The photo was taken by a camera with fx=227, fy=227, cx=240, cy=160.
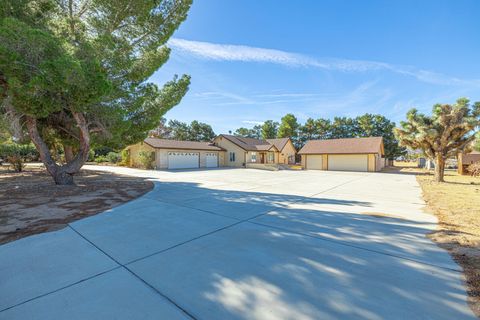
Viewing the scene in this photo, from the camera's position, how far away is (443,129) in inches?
588

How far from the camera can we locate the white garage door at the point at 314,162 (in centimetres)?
2877

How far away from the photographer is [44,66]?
7055mm

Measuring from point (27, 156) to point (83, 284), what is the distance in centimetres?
→ 3840

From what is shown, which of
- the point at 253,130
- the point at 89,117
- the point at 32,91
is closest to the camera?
the point at 32,91

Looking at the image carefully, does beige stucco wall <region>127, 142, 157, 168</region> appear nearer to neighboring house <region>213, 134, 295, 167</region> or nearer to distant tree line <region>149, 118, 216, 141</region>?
neighboring house <region>213, 134, 295, 167</region>

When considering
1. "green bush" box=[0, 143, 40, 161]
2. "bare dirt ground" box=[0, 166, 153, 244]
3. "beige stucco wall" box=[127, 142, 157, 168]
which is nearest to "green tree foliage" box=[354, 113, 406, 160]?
"beige stucco wall" box=[127, 142, 157, 168]

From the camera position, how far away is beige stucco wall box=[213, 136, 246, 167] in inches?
1182

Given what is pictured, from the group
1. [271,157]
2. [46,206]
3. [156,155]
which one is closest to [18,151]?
[156,155]

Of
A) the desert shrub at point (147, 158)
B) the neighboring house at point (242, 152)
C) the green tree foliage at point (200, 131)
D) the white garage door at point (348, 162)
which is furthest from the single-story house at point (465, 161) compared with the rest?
the green tree foliage at point (200, 131)

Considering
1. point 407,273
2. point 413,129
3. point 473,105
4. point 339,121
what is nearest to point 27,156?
point 407,273

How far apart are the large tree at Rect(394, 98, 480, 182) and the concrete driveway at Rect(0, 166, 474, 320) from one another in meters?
12.9

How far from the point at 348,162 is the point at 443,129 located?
1222 cm

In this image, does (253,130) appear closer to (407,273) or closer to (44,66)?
(44,66)

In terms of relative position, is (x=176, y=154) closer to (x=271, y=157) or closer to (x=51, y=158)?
(x=271, y=157)
